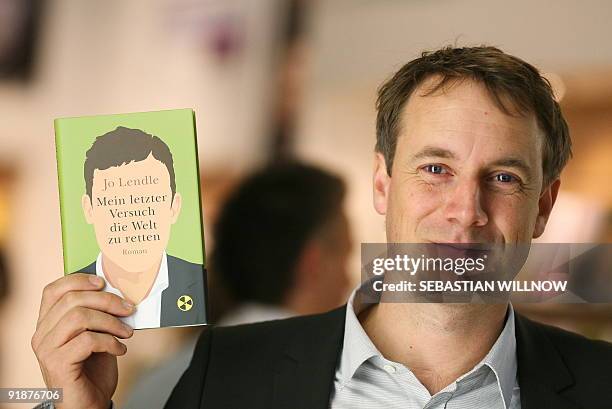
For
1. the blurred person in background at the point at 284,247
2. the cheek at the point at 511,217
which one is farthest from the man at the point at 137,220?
the blurred person in background at the point at 284,247

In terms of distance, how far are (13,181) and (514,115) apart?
2.94m

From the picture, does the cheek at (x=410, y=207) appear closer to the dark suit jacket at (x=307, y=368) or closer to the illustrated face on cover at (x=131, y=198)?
the dark suit jacket at (x=307, y=368)

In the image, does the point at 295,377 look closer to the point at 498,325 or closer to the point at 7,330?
the point at 498,325

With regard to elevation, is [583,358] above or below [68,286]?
below

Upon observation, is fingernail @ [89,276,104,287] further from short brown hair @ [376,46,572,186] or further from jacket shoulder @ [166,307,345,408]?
short brown hair @ [376,46,572,186]

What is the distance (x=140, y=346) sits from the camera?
10.3 ft

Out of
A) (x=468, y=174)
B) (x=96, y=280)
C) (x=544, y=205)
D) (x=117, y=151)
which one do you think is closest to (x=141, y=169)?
(x=117, y=151)

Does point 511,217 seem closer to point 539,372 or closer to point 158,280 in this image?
point 539,372

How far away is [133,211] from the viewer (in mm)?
1068

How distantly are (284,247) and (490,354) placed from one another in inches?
35.9

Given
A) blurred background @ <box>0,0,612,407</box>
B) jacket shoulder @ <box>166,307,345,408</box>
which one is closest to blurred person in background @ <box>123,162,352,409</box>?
jacket shoulder @ <box>166,307,345,408</box>

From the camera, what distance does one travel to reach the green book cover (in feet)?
3.48

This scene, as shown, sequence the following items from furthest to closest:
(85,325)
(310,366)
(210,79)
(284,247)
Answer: (210,79)
(284,247)
(310,366)
(85,325)

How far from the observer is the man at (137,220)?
3.49ft
